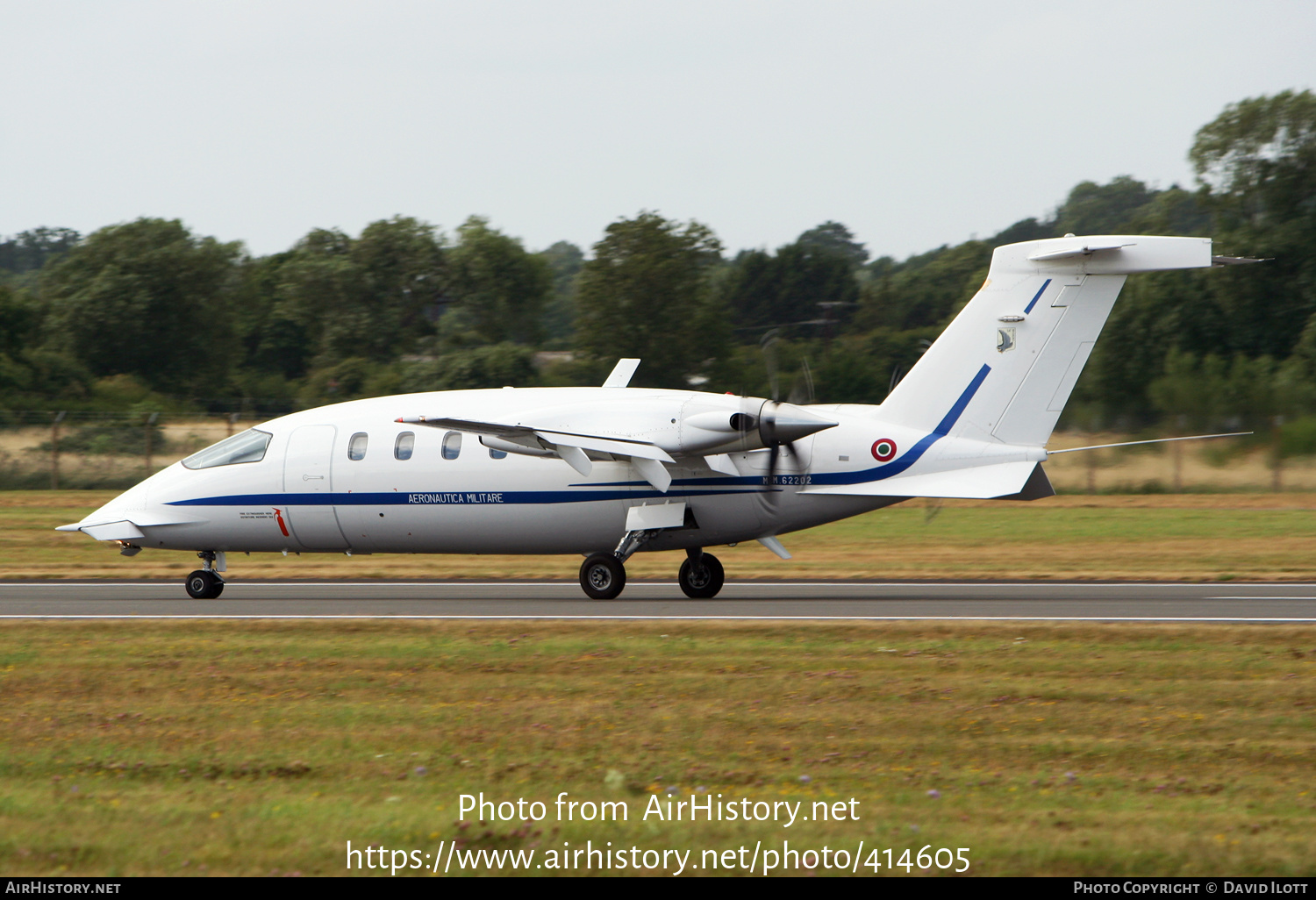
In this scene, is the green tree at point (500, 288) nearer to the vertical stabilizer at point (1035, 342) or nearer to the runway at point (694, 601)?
the runway at point (694, 601)

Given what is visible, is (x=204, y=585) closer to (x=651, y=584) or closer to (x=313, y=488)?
(x=313, y=488)

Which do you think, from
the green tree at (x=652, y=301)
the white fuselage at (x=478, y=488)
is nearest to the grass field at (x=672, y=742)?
the white fuselage at (x=478, y=488)

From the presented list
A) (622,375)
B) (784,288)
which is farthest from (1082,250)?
(784,288)

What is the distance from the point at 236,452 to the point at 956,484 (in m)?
→ 11.0

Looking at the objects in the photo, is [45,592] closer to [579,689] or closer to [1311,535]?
[579,689]

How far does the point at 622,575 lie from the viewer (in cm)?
1952

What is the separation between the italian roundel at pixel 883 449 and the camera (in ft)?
61.2

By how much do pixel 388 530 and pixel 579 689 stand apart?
9.35 metres

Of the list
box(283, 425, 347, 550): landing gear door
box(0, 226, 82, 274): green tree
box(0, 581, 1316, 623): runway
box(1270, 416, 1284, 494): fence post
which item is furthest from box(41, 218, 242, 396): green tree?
box(0, 226, 82, 274): green tree

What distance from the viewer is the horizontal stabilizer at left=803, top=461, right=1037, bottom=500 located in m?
18.1

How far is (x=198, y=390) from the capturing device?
220 feet

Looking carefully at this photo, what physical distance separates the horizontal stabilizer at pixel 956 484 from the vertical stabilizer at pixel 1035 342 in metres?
0.49

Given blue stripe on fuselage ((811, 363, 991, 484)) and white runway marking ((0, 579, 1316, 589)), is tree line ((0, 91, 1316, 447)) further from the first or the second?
blue stripe on fuselage ((811, 363, 991, 484))
